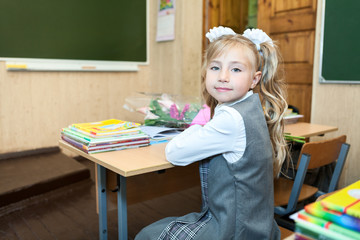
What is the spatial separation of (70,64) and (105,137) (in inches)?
90.6

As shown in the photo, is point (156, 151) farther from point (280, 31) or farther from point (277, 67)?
point (280, 31)

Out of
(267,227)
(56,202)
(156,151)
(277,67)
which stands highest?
(277,67)

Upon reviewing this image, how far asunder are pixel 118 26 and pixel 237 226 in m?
3.13

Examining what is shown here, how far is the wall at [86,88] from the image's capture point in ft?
10.2

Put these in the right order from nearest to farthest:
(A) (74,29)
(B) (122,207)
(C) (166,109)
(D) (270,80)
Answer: (D) (270,80), (B) (122,207), (C) (166,109), (A) (74,29)

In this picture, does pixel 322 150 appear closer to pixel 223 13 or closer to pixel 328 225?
pixel 328 225

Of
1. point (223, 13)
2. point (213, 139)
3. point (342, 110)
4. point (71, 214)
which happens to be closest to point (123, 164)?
point (213, 139)

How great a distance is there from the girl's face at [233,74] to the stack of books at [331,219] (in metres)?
0.67

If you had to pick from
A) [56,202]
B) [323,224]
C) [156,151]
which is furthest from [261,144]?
[56,202]

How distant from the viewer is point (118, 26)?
12.0 feet

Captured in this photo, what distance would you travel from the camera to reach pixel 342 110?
257cm

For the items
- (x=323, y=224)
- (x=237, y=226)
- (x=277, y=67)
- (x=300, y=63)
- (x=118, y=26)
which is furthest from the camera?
(x=118, y=26)

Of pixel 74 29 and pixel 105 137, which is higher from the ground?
pixel 74 29

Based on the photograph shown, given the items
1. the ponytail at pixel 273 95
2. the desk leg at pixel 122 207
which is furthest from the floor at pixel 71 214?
the ponytail at pixel 273 95
